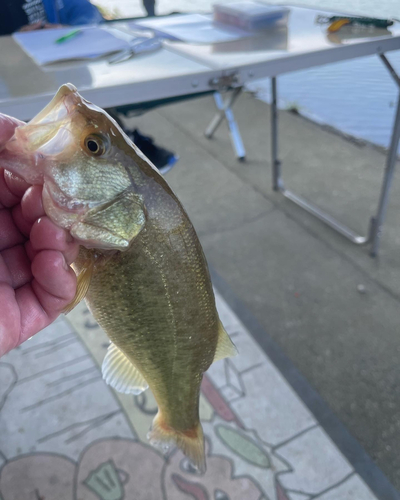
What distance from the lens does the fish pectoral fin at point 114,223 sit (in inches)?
36.4

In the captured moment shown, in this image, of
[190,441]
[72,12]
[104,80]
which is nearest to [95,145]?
[104,80]

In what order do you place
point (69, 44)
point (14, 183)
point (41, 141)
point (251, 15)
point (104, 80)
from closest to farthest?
1. point (41, 141)
2. point (14, 183)
3. point (104, 80)
4. point (69, 44)
5. point (251, 15)

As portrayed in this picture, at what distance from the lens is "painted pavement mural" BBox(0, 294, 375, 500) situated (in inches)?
70.2

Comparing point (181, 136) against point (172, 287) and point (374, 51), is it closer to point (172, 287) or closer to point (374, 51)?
point (374, 51)

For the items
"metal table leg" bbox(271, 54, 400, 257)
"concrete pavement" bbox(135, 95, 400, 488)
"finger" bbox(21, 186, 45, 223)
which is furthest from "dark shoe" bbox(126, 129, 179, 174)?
"finger" bbox(21, 186, 45, 223)

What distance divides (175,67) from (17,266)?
1121 mm

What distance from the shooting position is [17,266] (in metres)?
1.14

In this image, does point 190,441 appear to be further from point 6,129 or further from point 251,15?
point 251,15

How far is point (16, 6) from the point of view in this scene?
2.88m

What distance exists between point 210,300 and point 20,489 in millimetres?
1389

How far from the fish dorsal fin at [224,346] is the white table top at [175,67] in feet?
3.21

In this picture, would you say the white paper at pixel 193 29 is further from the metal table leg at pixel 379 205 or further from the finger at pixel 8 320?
the finger at pixel 8 320

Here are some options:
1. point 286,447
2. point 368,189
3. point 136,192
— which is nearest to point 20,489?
point 286,447

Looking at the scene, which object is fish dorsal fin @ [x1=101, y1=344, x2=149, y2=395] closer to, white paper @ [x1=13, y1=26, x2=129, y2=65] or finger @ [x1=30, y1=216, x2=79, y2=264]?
finger @ [x1=30, y1=216, x2=79, y2=264]
